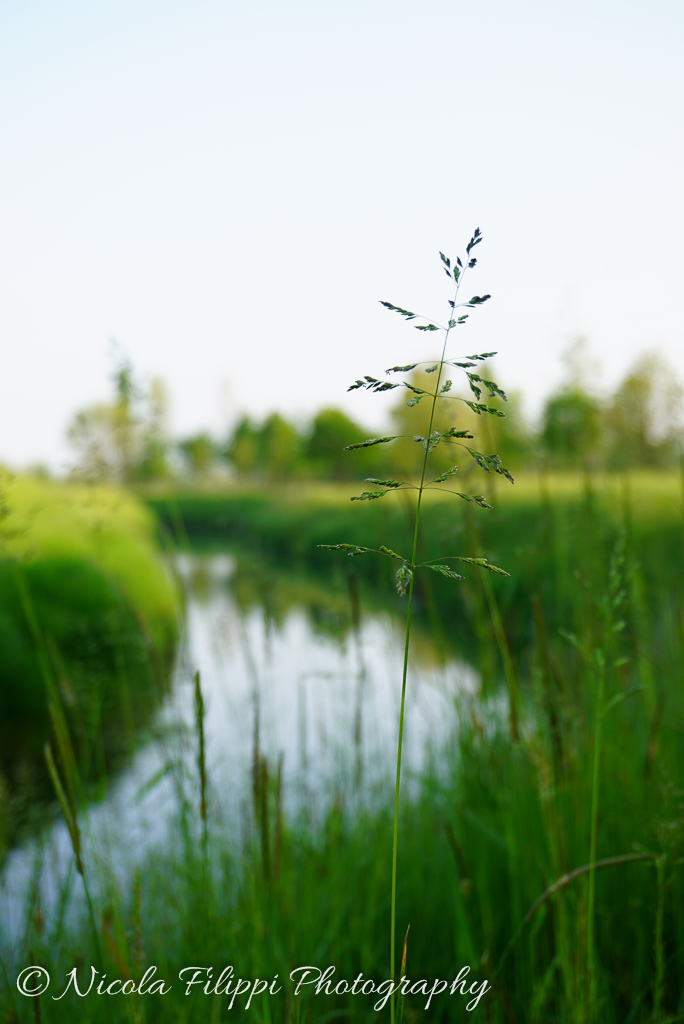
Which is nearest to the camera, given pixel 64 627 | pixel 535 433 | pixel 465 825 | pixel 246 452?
pixel 465 825

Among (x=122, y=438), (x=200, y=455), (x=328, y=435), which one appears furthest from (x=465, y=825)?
(x=200, y=455)

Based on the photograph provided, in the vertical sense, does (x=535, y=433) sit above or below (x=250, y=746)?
above

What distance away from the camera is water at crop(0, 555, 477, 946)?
192 centimetres

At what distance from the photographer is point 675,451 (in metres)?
1.97

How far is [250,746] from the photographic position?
11.0ft

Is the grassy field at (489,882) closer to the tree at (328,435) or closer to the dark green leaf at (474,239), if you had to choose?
the dark green leaf at (474,239)

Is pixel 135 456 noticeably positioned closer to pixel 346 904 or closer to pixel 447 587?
pixel 346 904

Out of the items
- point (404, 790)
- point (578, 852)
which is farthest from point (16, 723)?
point (578, 852)

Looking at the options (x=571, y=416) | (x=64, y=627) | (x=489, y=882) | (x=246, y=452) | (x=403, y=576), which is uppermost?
(x=246, y=452)

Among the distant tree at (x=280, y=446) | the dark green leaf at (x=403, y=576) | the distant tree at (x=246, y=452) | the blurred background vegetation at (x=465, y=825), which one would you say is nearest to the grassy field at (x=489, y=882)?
the blurred background vegetation at (x=465, y=825)

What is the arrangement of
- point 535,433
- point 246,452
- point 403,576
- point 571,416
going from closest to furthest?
point 403,576 < point 571,416 < point 535,433 < point 246,452

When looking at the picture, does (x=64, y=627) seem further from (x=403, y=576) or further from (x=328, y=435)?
(x=328, y=435)

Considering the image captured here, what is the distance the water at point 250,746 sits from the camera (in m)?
1.92

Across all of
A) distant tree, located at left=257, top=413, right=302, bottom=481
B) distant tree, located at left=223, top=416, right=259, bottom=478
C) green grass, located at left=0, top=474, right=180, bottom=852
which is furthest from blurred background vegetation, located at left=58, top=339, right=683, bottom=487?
distant tree, located at left=223, top=416, right=259, bottom=478
